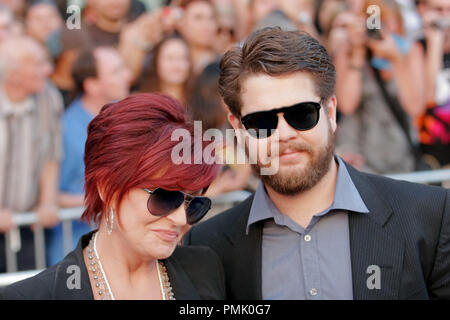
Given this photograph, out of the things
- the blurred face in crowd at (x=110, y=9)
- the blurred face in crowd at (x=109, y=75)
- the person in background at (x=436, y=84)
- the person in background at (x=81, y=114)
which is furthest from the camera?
the person in background at (x=436, y=84)

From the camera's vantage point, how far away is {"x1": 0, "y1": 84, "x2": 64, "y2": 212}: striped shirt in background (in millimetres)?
4184

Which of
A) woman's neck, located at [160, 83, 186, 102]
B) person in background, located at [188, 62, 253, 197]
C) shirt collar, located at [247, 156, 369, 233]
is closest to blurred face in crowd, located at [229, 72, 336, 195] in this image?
shirt collar, located at [247, 156, 369, 233]

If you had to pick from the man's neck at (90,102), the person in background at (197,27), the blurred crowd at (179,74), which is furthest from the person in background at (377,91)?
the man's neck at (90,102)

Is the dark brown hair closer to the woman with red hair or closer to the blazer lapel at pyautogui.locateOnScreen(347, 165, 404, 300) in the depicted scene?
the woman with red hair

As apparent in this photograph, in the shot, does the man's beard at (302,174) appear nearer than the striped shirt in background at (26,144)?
Yes

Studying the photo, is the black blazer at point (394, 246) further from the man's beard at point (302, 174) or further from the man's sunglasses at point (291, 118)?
the man's sunglasses at point (291, 118)

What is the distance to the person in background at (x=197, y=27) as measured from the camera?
16.4 ft

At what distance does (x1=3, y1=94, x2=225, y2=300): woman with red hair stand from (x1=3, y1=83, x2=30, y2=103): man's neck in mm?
1935

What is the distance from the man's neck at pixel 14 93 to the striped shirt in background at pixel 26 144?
0.9 inches

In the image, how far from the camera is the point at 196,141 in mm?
2504

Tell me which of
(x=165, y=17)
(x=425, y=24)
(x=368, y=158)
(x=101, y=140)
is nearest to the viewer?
(x=101, y=140)
